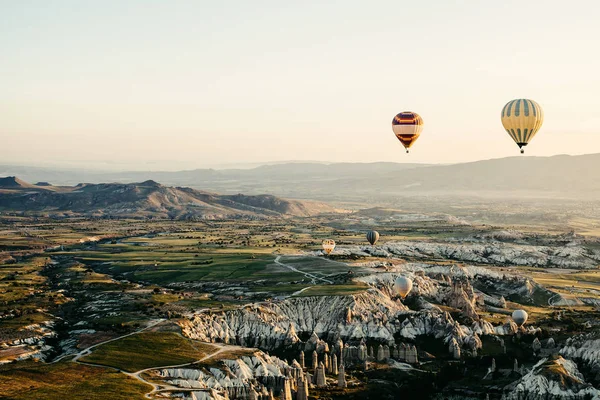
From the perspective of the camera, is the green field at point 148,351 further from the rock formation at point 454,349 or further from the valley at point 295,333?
the rock formation at point 454,349

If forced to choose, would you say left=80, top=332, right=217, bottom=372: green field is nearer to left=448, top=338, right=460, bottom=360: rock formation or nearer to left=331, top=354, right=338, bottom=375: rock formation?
left=331, top=354, right=338, bottom=375: rock formation

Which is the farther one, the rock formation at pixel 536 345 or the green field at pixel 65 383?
the rock formation at pixel 536 345

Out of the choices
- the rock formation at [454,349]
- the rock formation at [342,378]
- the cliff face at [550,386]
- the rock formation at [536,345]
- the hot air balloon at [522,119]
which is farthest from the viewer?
the hot air balloon at [522,119]

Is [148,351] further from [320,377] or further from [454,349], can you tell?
[454,349]

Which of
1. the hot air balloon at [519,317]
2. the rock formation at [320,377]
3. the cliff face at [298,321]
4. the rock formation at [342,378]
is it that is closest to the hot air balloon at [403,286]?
the cliff face at [298,321]

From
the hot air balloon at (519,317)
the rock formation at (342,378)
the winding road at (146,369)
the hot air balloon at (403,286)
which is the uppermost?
the hot air balloon at (403,286)

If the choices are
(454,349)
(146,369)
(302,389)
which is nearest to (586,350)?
(454,349)

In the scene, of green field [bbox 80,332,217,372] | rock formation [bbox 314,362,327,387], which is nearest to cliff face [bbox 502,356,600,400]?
rock formation [bbox 314,362,327,387]
